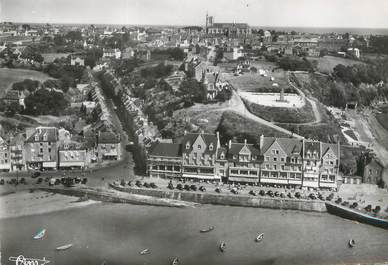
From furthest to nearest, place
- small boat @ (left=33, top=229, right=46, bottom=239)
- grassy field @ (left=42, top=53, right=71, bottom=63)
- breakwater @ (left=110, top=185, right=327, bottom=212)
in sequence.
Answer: grassy field @ (left=42, top=53, right=71, bottom=63)
breakwater @ (left=110, top=185, right=327, bottom=212)
small boat @ (left=33, top=229, right=46, bottom=239)

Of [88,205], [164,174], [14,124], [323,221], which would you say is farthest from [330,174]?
[14,124]

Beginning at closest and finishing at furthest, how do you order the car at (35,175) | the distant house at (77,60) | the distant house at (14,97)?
the car at (35,175), the distant house at (14,97), the distant house at (77,60)

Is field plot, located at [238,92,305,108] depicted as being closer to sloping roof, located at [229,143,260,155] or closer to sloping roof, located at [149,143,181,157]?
sloping roof, located at [229,143,260,155]

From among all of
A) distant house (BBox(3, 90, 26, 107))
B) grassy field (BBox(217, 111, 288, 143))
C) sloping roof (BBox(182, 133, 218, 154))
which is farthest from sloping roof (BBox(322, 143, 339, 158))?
distant house (BBox(3, 90, 26, 107))

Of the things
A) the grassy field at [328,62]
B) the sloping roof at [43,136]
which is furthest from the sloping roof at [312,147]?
the sloping roof at [43,136]

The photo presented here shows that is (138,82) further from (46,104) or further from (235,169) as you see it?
(235,169)

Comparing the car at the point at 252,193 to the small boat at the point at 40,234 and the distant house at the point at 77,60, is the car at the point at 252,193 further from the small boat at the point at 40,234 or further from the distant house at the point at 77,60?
the distant house at the point at 77,60
